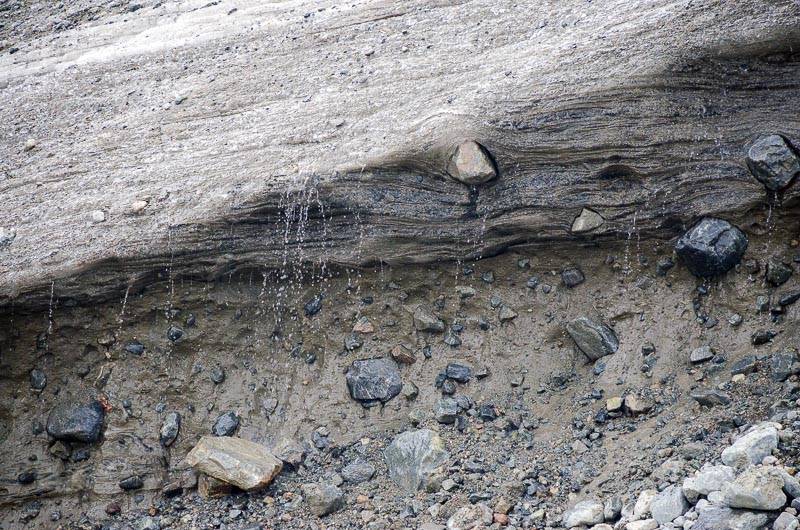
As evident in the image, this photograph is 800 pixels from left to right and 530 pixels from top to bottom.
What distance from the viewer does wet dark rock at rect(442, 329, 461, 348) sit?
621cm

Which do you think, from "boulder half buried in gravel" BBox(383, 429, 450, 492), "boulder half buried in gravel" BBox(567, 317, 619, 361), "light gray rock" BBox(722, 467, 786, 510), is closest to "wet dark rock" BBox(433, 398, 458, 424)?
"boulder half buried in gravel" BBox(383, 429, 450, 492)

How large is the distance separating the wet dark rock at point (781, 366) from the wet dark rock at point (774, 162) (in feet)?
4.39

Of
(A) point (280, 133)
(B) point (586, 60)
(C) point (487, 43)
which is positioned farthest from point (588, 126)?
(A) point (280, 133)

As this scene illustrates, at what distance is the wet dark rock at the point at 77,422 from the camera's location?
644 centimetres

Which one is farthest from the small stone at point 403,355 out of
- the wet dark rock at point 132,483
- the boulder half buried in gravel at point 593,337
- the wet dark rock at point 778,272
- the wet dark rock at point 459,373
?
the wet dark rock at point 778,272

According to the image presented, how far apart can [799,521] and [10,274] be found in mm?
6191

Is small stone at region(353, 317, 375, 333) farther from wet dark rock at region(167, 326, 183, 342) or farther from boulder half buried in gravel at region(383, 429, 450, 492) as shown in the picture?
wet dark rock at region(167, 326, 183, 342)

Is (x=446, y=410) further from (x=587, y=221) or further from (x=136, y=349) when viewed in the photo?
(x=136, y=349)

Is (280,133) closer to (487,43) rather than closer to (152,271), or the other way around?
(152,271)

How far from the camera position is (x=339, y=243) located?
20.6 ft

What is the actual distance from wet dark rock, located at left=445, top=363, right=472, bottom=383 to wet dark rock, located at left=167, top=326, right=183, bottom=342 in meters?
2.41

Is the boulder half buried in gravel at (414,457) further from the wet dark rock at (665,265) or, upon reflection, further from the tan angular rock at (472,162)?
the wet dark rock at (665,265)

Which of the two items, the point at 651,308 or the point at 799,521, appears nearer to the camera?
the point at 799,521

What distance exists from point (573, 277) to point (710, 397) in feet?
4.95
